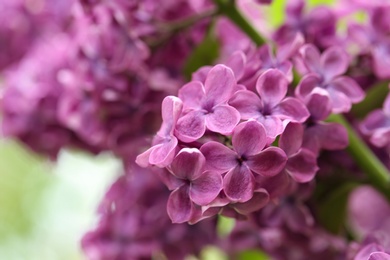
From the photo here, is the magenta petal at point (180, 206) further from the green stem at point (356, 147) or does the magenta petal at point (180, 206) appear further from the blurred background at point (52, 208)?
the blurred background at point (52, 208)

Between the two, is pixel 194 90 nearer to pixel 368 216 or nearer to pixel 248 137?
pixel 248 137

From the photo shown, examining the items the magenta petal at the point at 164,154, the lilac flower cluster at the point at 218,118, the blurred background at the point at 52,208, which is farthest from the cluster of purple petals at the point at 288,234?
the blurred background at the point at 52,208

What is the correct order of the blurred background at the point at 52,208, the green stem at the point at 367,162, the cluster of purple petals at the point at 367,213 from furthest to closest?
the blurred background at the point at 52,208, the cluster of purple petals at the point at 367,213, the green stem at the point at 367,162

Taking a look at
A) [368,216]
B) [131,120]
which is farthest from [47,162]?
[368,216]

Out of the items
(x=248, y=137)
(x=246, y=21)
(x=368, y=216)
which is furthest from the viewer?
(x=368, y=216)

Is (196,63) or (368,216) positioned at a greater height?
(196,63)

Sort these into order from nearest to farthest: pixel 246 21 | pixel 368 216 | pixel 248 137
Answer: pixel 248 137
pixel 246 21
pixel 368 216
